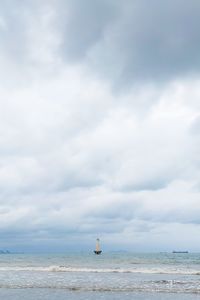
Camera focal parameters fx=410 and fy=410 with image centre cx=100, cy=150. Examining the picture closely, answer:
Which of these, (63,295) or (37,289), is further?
(37,289)

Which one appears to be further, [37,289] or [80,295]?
[37,289]

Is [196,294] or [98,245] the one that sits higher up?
[98,245]

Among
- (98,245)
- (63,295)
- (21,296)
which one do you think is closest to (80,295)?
(63,295)

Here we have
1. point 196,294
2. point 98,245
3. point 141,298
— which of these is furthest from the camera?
point 98,245

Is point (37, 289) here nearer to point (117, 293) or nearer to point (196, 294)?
point (117, 293)

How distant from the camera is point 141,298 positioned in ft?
80.4

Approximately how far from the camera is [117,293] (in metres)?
26.8

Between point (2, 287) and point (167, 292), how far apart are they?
39.3 feet

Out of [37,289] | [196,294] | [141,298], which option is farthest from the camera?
[37,289]

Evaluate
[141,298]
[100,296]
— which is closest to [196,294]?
[141,298]

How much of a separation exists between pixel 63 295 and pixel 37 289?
150 inches

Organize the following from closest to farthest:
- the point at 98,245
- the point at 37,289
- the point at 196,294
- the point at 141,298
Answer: the point at 141,298 < the point at 196,294 < the point at 37,289 < the point at 98,245

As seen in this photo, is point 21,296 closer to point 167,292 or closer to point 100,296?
point 100,296

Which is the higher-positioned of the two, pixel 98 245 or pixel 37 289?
pixel 98 245
